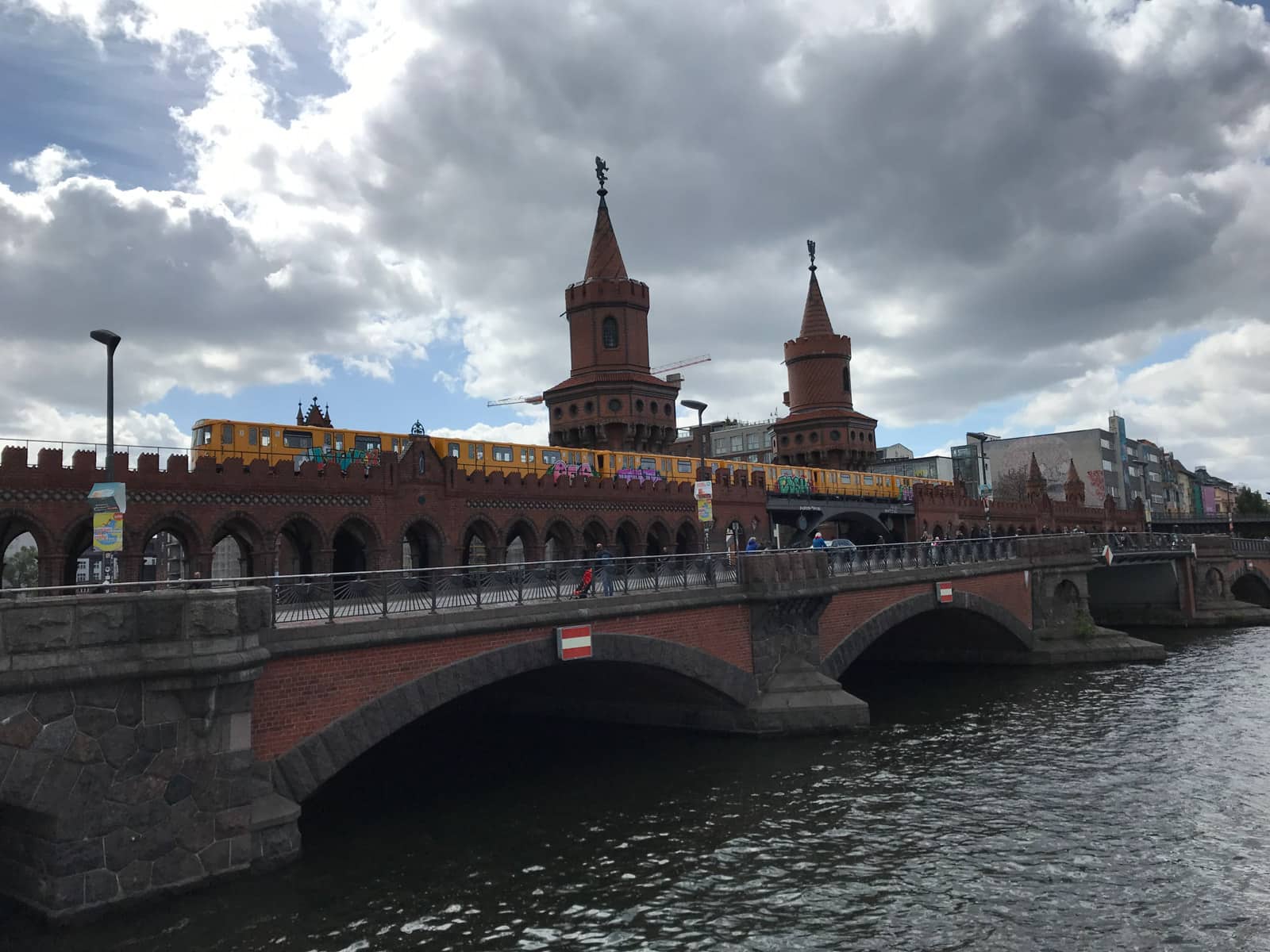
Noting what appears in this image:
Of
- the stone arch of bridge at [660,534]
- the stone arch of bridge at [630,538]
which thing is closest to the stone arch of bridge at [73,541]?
the stone arch of bridge at [630,538]

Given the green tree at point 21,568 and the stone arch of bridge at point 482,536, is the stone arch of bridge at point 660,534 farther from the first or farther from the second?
the green tree at point 21,568

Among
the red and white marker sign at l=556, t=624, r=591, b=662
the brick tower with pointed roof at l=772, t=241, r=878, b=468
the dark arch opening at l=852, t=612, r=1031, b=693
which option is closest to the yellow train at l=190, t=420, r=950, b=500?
the brick tower with pointed roof at l=772, t=241, r=878, b=468

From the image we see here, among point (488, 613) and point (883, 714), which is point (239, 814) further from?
point (883, 714)

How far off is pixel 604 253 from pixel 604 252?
0.18 ft

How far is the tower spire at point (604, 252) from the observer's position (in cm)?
6266

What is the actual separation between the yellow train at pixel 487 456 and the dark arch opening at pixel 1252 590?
27.4 meters

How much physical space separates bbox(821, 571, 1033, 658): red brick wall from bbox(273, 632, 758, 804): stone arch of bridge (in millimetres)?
6313

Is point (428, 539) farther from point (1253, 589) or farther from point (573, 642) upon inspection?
point (1253, 589)

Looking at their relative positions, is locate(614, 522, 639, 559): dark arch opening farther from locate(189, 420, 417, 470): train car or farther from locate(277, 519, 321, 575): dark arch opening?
locate(277, 519, 321, 575): dark arch opening

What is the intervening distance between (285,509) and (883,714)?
22.8 meters

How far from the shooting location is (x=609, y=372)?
60406mm

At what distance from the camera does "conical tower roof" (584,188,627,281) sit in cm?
6266

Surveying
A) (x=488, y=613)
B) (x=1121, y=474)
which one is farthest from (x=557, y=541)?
(x=1121, y=474)

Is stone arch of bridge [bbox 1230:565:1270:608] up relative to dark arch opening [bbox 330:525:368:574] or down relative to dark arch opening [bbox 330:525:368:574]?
down
